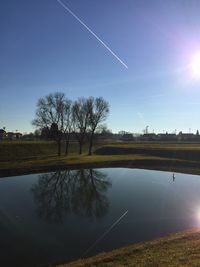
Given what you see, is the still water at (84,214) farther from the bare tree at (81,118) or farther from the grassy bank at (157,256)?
the bare tree at (81,118)

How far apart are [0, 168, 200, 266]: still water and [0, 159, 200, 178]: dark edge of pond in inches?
187

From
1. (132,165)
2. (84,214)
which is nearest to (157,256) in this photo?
(84,214)

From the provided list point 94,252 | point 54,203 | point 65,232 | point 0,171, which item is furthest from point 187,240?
point 0,171

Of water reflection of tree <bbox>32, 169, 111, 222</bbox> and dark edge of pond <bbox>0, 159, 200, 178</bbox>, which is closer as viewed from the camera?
water reflection of tree <bbox>32, 169, 111, 222</bbox>

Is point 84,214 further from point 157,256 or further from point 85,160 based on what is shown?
point 85,160

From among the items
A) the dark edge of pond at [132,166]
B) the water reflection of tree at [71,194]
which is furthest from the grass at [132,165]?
the water reflection of tree at [71,194]

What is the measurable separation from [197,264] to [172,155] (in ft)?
181

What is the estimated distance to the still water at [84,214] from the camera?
1538cm

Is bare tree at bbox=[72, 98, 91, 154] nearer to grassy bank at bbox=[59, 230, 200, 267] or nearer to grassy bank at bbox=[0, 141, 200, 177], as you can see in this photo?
grassy bank at bbox=[0, 141, 200, 177]

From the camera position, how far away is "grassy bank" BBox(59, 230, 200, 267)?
10.9 meters

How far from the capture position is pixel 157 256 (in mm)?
11906

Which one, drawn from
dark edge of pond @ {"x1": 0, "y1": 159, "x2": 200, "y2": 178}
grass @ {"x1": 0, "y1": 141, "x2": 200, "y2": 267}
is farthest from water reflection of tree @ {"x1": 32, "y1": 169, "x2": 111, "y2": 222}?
grass @ {"x1": 0, "y1": 141, "x2": 200, "y2": 267}

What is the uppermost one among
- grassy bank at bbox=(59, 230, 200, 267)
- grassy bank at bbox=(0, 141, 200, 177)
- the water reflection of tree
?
grassy bank at bbox=(0, 141, 200, 177)

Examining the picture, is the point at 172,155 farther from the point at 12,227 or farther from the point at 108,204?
the point at 12,227
